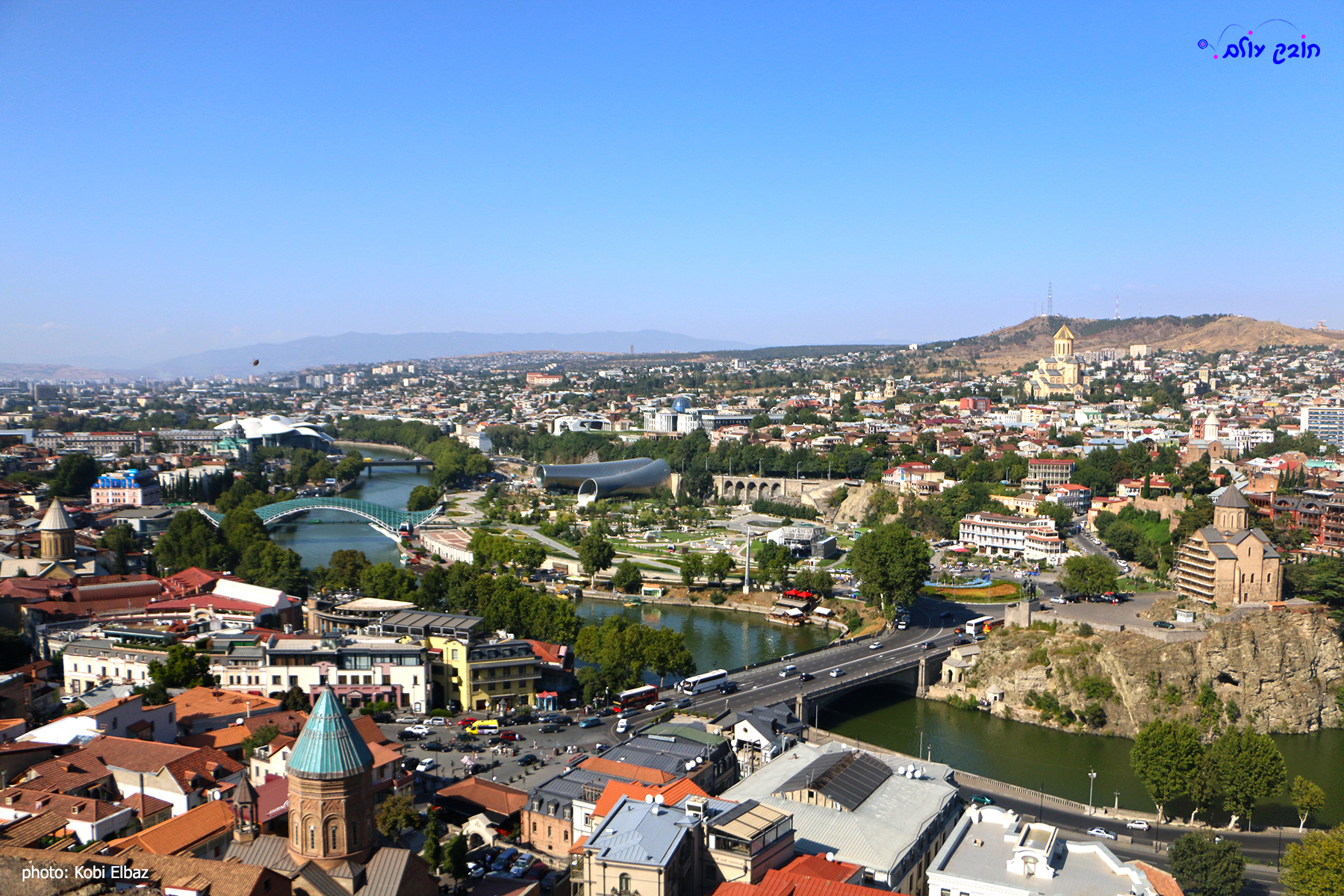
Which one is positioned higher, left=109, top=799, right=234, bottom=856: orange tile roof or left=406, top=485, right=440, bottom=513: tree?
left=109, top=799, right=234, bottom=856: orange tile roof

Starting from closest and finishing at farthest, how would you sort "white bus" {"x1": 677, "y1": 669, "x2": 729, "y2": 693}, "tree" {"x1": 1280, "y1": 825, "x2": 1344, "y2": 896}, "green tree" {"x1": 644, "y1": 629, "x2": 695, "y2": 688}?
1. "tree" {"x1": 1280, "y1": 825, "x2": 1344, "y2": 896}
2. "white bus" {"x1": 677, "y1": 669, "x2": 729, "y2": 693}
3. "green tree" {"x1": 644, "y1": 629, "x2": 695, "y2": 688}

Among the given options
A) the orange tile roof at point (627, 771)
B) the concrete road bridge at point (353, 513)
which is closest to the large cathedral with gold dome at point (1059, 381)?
the concrete road bridge at point (353, 513)

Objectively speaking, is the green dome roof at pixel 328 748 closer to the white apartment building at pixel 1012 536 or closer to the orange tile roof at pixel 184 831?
the orange tile roof at pixel 184 831

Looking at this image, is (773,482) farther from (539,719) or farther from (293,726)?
(293,726)

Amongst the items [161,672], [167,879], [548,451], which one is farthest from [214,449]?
[167,879]

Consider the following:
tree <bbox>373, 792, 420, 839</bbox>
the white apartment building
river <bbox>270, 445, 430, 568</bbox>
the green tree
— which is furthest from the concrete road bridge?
tree <bbox>373, 792, 420, 839</bbox>

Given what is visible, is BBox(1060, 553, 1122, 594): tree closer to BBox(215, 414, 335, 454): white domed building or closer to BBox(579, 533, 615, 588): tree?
BBox(579, 533, 615, 588): tree
